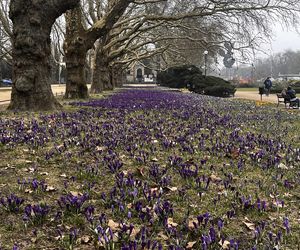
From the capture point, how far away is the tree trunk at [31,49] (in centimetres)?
1191

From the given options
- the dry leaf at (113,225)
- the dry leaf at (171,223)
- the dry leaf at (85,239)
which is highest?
the dry leaf at (113,225)

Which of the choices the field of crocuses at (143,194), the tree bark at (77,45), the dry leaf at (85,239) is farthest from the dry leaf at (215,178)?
the tree bark at (77,45)

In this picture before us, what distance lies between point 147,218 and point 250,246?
3.05 feet

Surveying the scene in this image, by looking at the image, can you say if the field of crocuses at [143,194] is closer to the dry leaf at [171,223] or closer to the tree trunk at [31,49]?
the dry leaf at [171,223]

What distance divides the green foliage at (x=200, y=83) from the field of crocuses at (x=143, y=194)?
3268 cm

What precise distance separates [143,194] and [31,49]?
9536 mm

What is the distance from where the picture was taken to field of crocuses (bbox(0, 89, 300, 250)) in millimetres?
2988

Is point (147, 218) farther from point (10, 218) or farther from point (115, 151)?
point (115, 151)

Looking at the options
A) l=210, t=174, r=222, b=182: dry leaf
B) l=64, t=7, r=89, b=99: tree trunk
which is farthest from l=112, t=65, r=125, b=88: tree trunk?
l=210, t=174, r=222, b=182: dry leaf

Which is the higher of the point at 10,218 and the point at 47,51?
the point at 47,51

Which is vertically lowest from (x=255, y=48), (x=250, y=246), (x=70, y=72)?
(x=250, y=246)

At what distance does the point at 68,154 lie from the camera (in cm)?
563

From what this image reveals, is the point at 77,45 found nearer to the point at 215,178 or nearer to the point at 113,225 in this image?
the point at 215,178

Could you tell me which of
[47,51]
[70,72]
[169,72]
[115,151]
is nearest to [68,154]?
[115,151]
